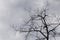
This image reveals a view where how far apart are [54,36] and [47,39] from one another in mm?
755

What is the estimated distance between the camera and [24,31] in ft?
56.3

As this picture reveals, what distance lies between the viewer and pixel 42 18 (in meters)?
17.0

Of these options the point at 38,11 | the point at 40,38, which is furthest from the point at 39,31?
the point at 38,11

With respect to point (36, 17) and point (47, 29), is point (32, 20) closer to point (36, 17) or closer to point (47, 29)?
point (36, 17)

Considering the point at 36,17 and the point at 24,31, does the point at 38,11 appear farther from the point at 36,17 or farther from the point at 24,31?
the point at 24,31

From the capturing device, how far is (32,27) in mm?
17188

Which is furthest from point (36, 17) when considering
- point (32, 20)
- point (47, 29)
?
point (47, 29)

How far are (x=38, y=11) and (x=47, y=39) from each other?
2736 millimetres

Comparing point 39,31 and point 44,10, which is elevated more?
point 44,10

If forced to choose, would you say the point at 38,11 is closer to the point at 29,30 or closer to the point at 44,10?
the point at 44,10

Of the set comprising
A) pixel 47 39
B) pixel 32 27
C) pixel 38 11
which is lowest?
pixel 47 39

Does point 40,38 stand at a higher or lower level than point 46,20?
lower

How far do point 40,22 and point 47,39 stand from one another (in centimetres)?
169

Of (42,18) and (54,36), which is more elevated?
(42,18)
